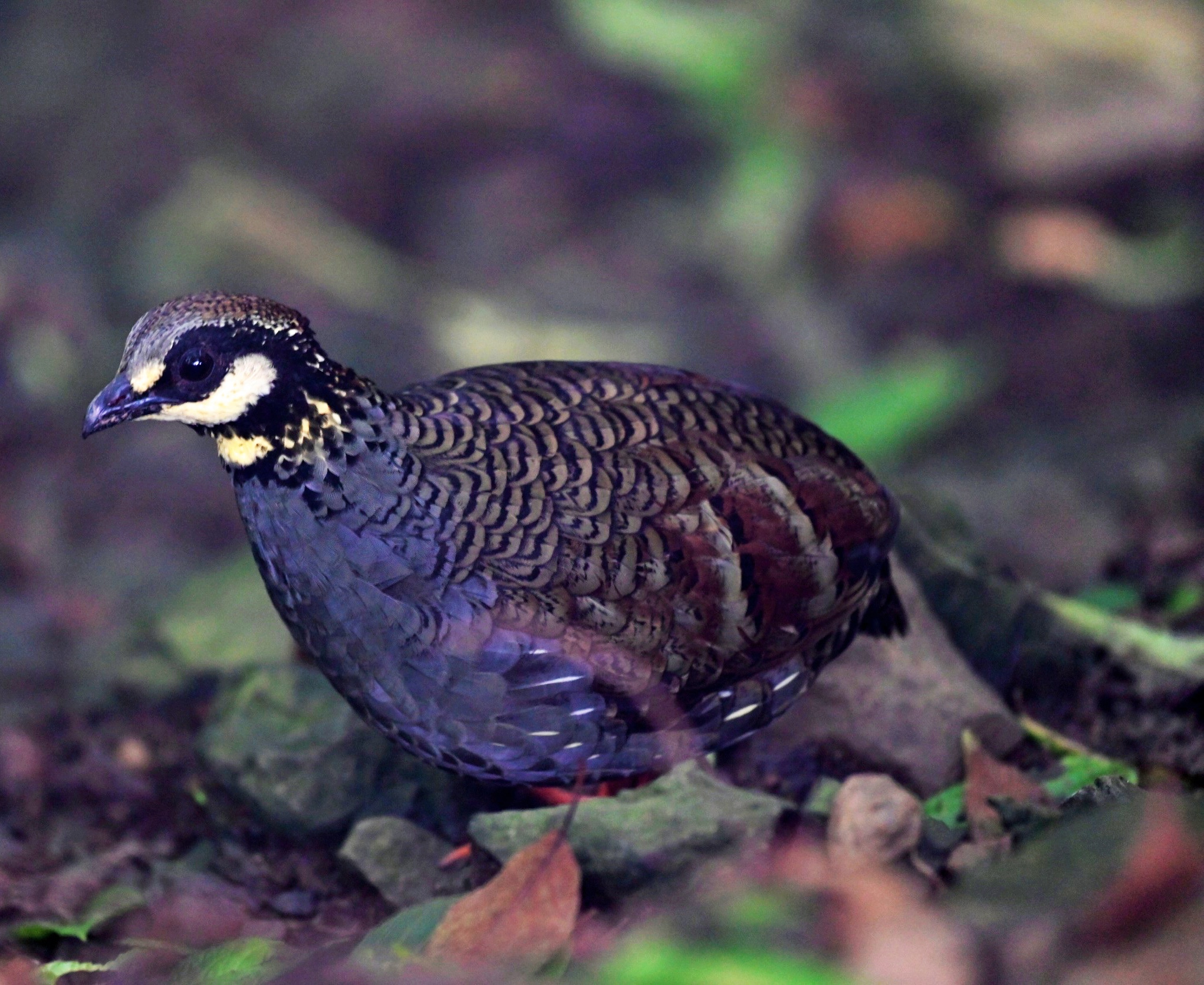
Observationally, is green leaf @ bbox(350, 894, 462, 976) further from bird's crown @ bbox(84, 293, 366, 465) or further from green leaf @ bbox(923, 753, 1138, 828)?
green leaf @ bbox(923, 753, 1138, 828)

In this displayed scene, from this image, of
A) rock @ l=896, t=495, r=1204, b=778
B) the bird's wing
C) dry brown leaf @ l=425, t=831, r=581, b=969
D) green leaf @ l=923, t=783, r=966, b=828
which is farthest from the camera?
rock @ l=896, t=495, r=1204, b=778

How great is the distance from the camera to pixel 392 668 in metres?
3.63

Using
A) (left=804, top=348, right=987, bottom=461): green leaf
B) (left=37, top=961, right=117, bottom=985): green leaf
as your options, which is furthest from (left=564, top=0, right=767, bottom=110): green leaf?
(left=37, top=961, right=117, bottom=985): green leaf

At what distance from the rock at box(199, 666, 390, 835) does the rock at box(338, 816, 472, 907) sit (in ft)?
0.90

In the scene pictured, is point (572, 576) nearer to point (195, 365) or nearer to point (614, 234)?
point (195, 365)

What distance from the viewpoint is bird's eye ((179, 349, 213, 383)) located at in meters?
3.53

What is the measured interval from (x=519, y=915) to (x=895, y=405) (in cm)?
402

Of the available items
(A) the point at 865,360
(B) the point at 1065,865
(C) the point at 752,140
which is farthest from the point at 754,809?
(C) the point at 752,140

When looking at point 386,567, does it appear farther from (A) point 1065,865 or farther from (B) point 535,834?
(A) point 1065,865

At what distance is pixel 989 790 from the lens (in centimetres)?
385

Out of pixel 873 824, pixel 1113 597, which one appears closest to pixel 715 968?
pixel 873 824

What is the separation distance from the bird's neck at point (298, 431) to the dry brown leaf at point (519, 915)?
1127 mm

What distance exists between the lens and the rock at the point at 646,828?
3561mm

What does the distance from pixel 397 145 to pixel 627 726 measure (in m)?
6.80
